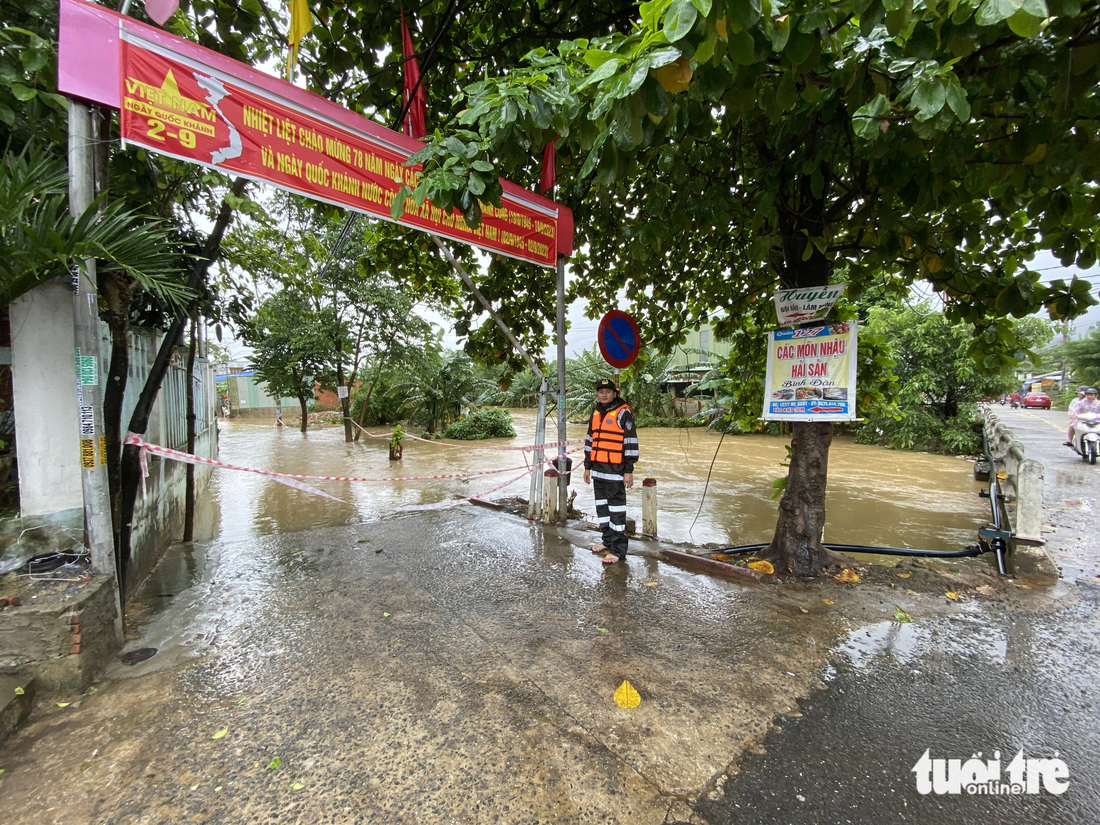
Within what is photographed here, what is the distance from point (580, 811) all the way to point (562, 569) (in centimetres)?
253

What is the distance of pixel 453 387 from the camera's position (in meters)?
18.5

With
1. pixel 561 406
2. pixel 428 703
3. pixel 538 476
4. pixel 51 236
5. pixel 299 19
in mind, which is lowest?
pixel 428 703

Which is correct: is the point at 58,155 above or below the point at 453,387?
above

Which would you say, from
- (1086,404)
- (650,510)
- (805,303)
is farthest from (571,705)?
(1086,404)

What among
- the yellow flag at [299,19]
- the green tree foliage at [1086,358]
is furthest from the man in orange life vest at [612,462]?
the green tree foliage at [1086,358]

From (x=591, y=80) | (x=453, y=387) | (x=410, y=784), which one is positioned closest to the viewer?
(x=591, y=80)

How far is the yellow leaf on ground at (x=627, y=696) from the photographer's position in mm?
2510

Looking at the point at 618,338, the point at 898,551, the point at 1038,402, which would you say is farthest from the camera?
the point at 1038,402

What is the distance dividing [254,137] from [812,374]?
4.38 m

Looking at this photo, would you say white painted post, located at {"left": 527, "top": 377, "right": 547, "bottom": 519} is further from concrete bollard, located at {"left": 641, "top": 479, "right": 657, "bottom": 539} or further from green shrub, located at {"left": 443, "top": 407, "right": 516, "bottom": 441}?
green shrub, located at {"left": 443, "top": 407, "right": 516, "bottom": 441}

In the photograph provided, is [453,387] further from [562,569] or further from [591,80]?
[591,80]

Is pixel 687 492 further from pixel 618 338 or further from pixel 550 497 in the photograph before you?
pixel 618 338

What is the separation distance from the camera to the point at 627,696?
2.56 metres

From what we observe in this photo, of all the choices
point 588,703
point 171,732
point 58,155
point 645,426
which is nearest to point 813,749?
point 588,703
